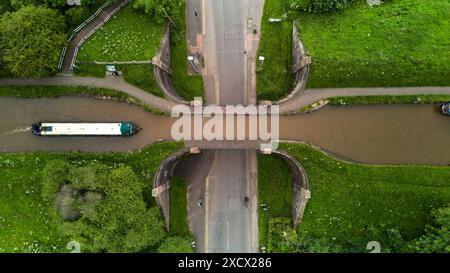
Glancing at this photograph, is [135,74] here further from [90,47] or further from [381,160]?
[381,160]

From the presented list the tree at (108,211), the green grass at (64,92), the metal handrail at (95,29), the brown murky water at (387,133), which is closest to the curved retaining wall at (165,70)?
the green grass at (64,92)

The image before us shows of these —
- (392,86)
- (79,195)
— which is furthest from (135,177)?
(392,86)

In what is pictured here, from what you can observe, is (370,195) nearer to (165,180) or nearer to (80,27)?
(165,180)

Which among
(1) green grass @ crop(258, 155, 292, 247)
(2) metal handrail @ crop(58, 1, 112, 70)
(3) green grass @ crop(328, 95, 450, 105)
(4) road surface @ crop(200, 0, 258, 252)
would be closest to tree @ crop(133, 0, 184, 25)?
(2) metal handrail @ crop(58, 1, 112, 70)

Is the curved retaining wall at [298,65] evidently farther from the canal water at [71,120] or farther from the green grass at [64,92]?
the green grass at [64,92]

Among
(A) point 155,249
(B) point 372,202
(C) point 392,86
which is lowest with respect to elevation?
(A) point 155,249
